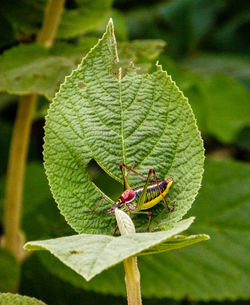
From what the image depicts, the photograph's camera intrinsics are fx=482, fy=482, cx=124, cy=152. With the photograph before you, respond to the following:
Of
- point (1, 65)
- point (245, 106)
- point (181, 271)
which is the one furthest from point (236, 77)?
point (1, 65)

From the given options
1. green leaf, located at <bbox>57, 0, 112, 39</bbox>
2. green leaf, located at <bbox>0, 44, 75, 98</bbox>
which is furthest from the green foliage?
green leaf, located at <bbox>0, 44, 75, 98</bbox>

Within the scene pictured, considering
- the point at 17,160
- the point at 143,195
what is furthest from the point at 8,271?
the point at 143,195

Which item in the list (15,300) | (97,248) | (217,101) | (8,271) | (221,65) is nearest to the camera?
(97,248)

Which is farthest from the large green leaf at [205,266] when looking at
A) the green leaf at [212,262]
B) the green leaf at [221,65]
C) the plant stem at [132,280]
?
the green leaf at [221,65]

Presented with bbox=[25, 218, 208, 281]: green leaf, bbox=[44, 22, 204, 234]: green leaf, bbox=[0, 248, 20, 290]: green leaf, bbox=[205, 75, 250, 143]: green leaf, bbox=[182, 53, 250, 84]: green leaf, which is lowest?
bbox=[0, 248, 20, 290]: green leaf

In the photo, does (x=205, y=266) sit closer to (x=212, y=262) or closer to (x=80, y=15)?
(x=212, y=262)

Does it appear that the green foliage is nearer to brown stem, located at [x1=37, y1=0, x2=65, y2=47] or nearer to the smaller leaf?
brown stem, located at [x1=37, y1=0, x2=65, y2=47]

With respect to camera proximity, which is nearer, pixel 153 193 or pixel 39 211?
pixel 153 193

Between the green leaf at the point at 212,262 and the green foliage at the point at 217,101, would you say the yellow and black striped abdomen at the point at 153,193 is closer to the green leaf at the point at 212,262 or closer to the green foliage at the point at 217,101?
the green leaf at the point at 212,262

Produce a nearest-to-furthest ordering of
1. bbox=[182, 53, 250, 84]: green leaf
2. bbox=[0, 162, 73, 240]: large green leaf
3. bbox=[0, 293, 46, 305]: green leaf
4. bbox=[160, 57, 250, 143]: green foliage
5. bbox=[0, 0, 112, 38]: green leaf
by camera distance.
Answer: bbox=[0, 293, 46, 305]: green leaf
bbox=[0, 0, 112, 38]: green leaf
bbox=[0, 162, 73, 240]: large green leaf
bbox=[160, 57, 250, 143]: green foliage
bbox=[182, 53, 250, 84]: green leaf
